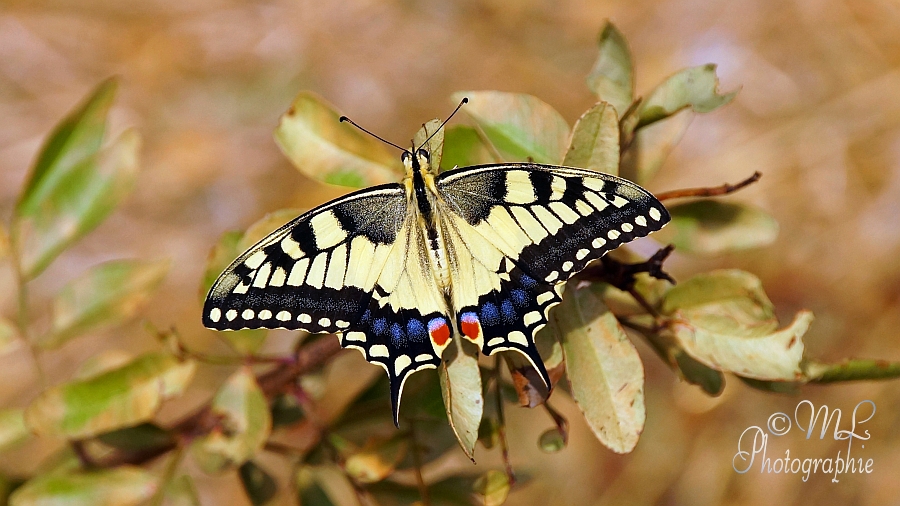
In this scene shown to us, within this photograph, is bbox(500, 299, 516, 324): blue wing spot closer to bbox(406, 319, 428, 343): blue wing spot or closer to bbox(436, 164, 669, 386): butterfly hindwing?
bbox(436, 164, 669, 386): butterfly hindwing

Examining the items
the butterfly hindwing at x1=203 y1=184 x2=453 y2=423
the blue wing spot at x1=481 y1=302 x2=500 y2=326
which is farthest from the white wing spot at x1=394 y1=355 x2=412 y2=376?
the blue wing spot at x1=481 y1=302 x2=500 y2=326

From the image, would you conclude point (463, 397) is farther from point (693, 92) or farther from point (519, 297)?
point (693, 92)

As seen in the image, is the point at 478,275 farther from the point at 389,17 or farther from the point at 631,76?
the point at 389,17

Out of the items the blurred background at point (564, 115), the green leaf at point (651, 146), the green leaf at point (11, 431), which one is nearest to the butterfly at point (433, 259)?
the green leaf at point (651, 146)

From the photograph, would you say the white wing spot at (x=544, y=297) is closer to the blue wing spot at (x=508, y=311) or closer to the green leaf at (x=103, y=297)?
the blue wing spot at (x=508, y=311)
